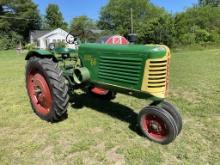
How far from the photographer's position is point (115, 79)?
12.9 ft

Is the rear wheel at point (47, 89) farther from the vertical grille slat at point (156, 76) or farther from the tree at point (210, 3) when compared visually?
the tree at point (210, 3)

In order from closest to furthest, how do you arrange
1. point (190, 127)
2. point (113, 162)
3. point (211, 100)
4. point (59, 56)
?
point (113, 162), point (190, 127), point (59, 56), point (211, 100)

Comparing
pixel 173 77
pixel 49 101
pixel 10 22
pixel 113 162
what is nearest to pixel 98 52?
pixel 49 101

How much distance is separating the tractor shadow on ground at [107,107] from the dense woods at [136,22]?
14.0 m

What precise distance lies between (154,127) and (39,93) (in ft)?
6.57

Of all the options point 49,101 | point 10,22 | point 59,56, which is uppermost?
point 10,22

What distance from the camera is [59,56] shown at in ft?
16.6

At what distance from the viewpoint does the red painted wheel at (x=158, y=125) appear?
3379mm

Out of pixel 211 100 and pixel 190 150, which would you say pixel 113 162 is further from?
pixel 211 100

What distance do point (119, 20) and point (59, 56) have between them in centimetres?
4924

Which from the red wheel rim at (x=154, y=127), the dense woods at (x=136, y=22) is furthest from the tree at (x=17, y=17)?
the red wheel rim at (x=154, y=127)

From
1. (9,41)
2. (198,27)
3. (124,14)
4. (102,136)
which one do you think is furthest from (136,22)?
(102,136)

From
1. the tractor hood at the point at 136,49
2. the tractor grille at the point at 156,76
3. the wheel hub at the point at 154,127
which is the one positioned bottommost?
the wheel hub at the point at 154,127

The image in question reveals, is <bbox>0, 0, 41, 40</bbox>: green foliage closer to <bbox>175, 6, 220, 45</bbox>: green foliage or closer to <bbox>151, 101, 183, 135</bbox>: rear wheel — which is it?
<bbox>175, 6, 220, 45</bbox>: green foliage
